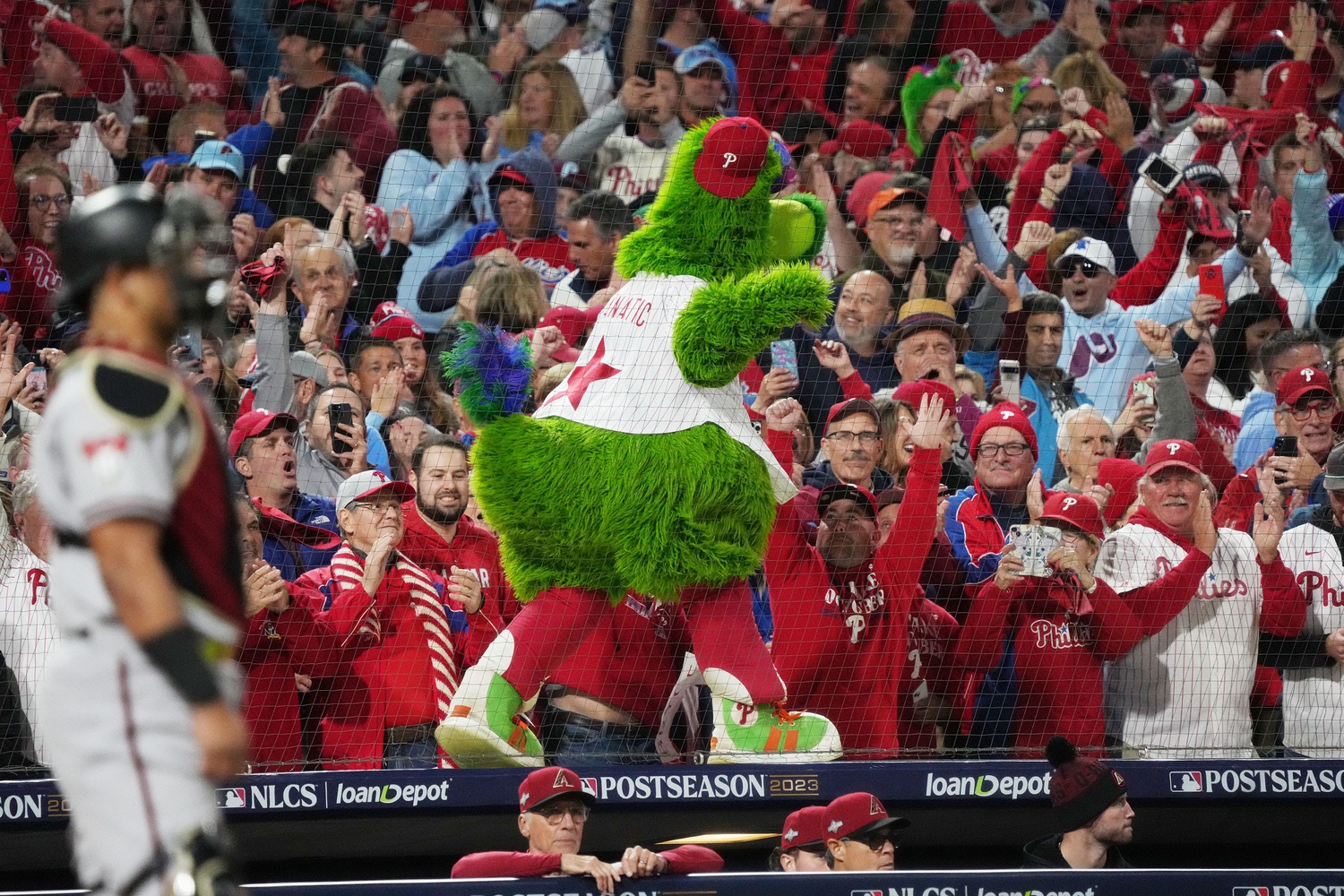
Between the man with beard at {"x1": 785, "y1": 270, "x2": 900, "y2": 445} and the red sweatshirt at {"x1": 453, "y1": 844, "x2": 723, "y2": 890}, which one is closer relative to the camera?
the red sweatshirt at {"x1": 453, "y1": 844, "x2": 723, "y2": 890}

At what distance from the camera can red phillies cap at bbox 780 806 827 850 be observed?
13.8 feet

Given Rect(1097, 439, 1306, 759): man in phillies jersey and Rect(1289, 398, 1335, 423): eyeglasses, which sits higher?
Rect(1289, 398, 1335, 423): eyeglasses

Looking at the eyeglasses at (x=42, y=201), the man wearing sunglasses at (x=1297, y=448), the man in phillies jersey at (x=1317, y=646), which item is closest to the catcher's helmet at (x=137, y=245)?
the man in phillies jersey at (x=1317, y=646)

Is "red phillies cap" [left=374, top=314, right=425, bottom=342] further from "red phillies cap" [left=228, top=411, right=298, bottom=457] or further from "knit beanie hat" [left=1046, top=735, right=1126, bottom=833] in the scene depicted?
"knit beanie hat" [left=1046, top=735, right=1126, bottom=833]

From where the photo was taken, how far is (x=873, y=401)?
5.44m

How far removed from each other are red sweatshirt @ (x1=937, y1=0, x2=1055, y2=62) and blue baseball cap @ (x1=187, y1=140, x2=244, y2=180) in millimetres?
4032

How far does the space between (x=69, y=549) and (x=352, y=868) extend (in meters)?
2.67

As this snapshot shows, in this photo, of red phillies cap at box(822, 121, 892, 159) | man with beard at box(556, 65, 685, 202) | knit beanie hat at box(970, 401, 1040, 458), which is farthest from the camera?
red phillies cap at box(822, 121, 892, 159)

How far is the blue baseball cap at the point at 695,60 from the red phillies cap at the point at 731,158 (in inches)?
139

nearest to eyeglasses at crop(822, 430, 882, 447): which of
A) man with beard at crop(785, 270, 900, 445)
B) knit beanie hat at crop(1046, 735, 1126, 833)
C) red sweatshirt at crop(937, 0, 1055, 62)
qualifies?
man with beard at crop(785, 270, 900, 445)

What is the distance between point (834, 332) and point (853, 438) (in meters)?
1.40

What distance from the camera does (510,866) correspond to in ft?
13.0

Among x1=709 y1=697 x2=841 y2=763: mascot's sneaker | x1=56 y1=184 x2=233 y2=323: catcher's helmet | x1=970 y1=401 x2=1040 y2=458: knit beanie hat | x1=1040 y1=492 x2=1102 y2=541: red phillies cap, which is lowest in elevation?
x1=709 y1=697 x2=841 y2=763: mascot's sneaker

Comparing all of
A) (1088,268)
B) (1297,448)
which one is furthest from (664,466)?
(1088,268)
